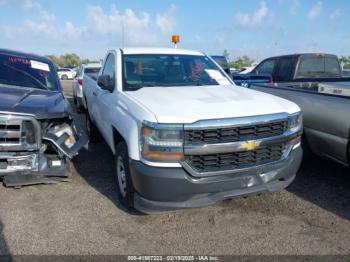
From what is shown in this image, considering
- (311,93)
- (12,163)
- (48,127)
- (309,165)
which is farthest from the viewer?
(309,165)

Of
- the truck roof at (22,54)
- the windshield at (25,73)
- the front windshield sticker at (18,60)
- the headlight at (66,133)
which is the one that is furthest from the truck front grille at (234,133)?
the truck roof at (22,54)

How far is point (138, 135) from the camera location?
3.48m

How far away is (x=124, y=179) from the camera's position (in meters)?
4.08

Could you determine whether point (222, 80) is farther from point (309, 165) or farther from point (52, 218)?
point (52, 218)

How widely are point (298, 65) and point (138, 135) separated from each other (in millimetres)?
6207

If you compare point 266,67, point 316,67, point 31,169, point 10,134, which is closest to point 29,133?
point 10,134

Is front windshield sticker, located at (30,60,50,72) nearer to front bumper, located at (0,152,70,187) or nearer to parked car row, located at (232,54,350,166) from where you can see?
front bumper, located at (0,152,70,187)

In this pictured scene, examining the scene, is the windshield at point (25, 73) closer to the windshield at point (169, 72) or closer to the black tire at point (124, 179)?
the windshield at point (169, 72)

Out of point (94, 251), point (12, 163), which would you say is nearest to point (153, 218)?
point (94, 251)

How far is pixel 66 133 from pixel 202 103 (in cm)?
202

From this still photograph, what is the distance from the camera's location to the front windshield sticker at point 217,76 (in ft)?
16.6

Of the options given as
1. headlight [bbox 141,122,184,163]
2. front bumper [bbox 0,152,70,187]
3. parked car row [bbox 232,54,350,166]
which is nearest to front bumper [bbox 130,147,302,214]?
headlight [bbox 141,122,184,163]

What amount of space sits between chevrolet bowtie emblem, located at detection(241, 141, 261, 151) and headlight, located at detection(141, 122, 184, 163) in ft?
2.04

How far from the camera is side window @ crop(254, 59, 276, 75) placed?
953cm
